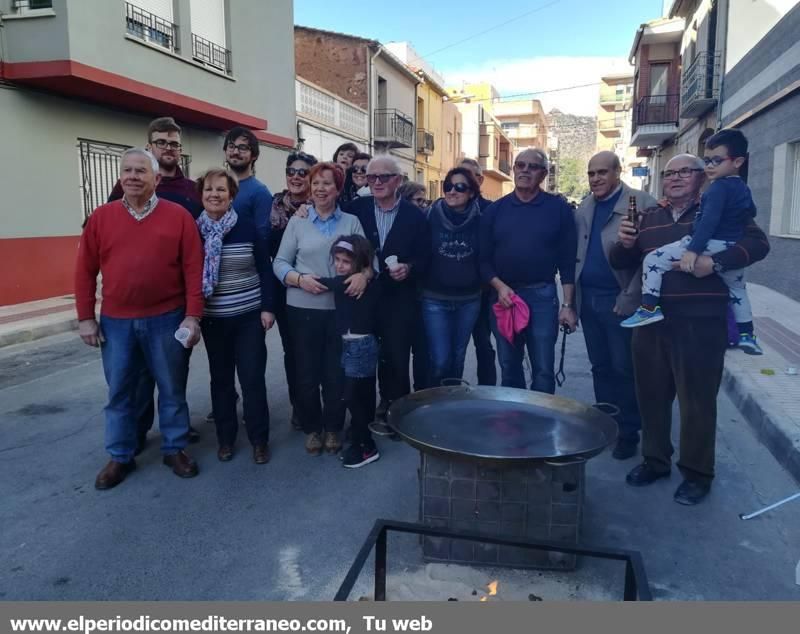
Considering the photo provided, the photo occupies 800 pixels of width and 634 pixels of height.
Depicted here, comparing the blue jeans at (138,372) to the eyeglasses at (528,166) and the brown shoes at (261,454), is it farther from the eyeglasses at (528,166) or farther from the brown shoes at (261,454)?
the eyeglasses at (528,166)

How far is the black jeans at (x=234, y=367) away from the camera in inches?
157

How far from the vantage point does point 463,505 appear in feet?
9.62

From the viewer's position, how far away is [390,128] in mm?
24219

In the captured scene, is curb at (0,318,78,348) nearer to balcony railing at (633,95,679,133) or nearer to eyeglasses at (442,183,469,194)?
eyeglasses at (442,183,469,194)

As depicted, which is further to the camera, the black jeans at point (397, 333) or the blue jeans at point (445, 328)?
the blue jeans at point (445, 328)

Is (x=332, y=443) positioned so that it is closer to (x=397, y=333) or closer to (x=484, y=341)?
(x=397, y=333)

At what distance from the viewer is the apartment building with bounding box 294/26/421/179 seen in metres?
22.8

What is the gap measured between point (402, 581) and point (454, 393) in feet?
3.21

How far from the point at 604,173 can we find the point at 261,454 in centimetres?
281

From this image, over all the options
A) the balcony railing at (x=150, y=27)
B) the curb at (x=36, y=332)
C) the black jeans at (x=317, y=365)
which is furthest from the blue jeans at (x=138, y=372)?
the balcony railing at (x=150, y=27)

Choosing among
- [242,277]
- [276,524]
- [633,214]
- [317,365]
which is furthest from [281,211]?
[633,214]

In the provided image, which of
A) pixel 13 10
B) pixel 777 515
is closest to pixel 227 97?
pixel 13 10

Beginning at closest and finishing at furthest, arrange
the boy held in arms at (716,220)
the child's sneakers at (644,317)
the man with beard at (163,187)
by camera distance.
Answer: the boy held in arms at (716,220) → the child's sneakers at (644,317) → the man with beard at (163,187)

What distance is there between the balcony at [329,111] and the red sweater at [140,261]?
48.6 feet
